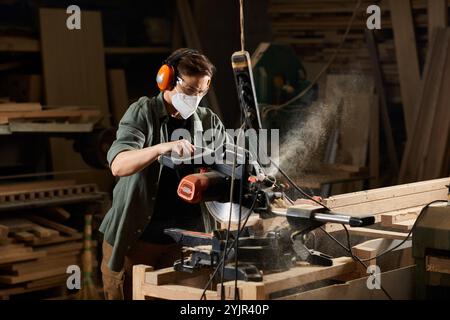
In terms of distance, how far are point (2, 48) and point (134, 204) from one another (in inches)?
94.5

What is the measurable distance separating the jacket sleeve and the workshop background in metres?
1.40

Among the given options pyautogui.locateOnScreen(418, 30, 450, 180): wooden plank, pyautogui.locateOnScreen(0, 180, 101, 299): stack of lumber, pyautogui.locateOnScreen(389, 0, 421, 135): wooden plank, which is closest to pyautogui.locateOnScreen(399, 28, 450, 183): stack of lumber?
pyautogui.locateOnScreen(418, 30, 450, 180): wooden plank

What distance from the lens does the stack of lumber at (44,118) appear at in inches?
194

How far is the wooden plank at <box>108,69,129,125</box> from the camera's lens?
6223 mm

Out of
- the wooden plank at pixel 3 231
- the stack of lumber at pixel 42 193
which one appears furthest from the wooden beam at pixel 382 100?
the wooden plank at pixel 3 231

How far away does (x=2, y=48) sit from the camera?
5.34 meters

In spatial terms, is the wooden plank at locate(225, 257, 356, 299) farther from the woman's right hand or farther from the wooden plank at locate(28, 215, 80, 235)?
the wooden plank at locate(28, 215, 80, 235)

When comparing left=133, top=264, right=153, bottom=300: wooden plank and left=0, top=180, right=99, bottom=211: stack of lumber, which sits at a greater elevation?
left=0, top=180, right=99, bottom=211: stack of lumber

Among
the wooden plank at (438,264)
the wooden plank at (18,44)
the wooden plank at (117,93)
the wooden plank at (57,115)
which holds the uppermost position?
the wooden plank at (18,44)

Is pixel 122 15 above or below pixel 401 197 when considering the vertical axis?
above

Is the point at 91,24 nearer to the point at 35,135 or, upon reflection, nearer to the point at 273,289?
→ the point at 35,135

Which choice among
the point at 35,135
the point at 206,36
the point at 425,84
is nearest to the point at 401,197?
the point at 425,84

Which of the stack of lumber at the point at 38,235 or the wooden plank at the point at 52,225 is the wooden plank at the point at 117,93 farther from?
the wooden plank at the point at 52,225

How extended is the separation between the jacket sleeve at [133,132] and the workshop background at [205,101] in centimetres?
140
